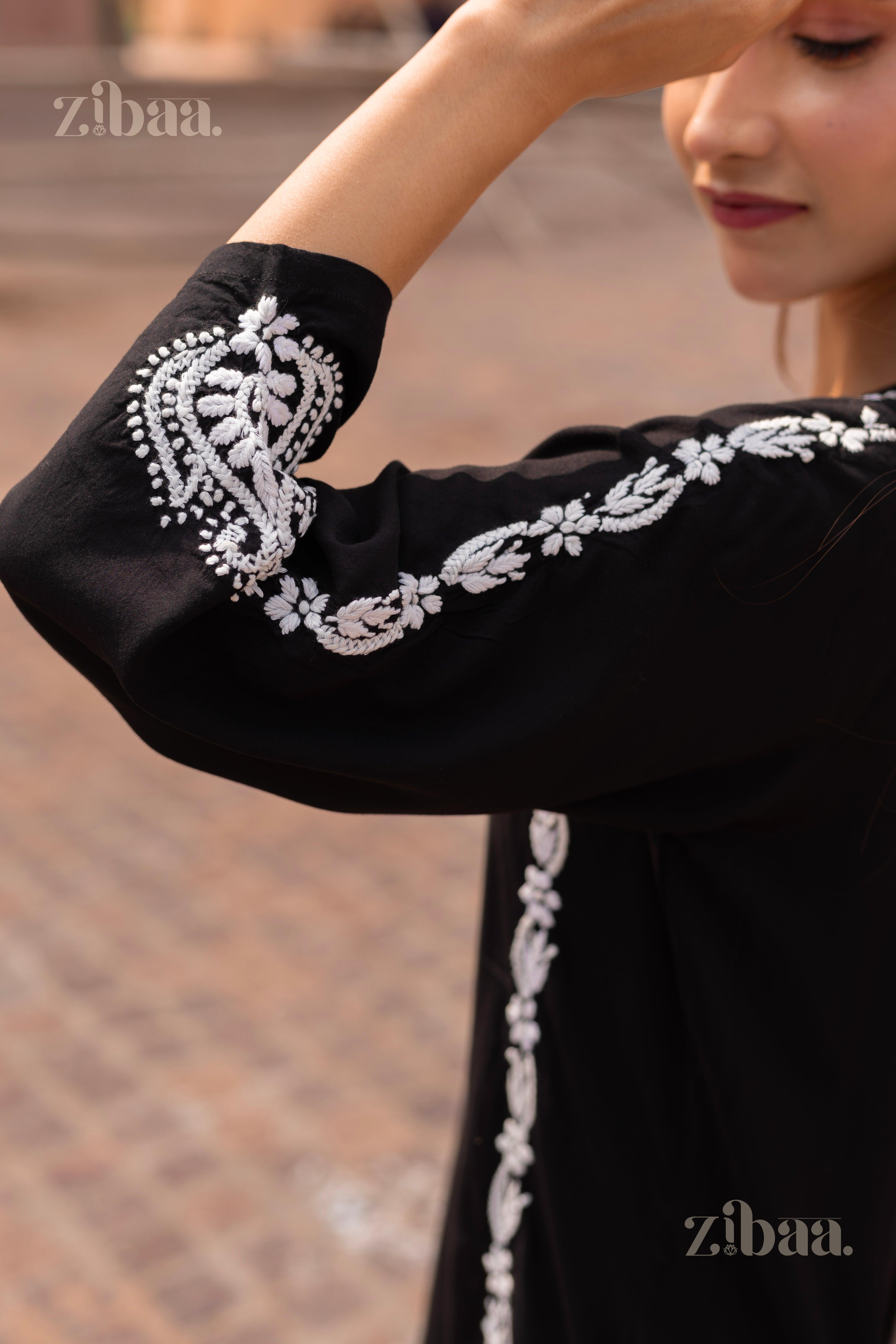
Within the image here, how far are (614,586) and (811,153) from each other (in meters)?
0.46

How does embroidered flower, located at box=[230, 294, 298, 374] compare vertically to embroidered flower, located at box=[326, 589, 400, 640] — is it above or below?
above

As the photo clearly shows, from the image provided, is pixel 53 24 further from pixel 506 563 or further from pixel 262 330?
pixel 506 563

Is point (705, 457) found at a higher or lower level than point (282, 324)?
lower

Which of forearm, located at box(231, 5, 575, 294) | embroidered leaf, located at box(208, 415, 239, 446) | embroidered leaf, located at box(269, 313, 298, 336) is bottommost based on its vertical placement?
embroidered leaf, located at box(208, 415, 239, 446)

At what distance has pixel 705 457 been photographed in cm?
96

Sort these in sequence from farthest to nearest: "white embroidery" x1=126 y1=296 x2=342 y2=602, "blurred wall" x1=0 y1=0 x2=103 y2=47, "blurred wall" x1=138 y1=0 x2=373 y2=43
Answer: "blurred wall" x1=0 y1=0 x2=103 y2=47, "blurred wall" x1=138 y1=0 x2=373 y2=43, "white embroidery" x1=126 y1=296 x2=342 y2=602

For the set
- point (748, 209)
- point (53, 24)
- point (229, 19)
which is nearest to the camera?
point (748, 209)

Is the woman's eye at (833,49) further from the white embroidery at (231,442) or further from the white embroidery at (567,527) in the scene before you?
the white embroidery at (231,442)

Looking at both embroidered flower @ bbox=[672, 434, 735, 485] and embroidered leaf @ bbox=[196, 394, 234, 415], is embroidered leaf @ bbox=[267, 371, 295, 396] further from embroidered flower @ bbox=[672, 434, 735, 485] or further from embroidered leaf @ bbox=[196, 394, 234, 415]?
embroidered flower @ bbox=[672, 434, 735, 485]

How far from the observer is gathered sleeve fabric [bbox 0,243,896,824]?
89 cm

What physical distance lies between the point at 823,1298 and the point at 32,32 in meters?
20.4

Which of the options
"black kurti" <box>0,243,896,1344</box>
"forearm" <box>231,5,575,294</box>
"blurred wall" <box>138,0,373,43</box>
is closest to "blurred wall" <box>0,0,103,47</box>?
"blurred wall" <box>138,0,373,43</box>

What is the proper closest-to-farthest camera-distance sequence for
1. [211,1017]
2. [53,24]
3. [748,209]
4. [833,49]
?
[833,49]
[748,209]
[211,1017]
[53,24]

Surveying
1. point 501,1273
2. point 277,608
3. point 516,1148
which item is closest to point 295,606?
point 277,608
